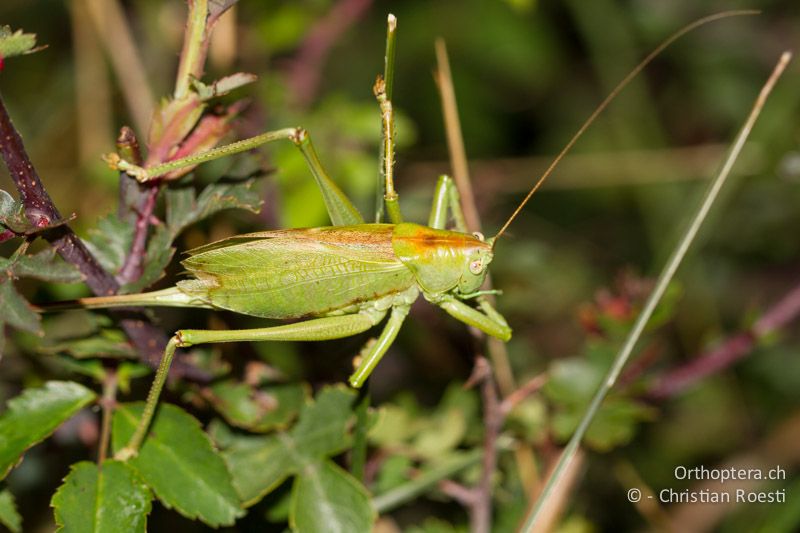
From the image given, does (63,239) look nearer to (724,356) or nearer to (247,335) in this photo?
(247,335)

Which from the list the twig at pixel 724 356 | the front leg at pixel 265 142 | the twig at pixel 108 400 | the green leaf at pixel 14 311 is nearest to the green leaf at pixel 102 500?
the twig at pixel 108 400

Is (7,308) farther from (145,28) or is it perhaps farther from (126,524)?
(145,28)

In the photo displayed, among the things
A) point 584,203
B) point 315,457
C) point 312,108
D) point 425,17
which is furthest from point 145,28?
point 315,457

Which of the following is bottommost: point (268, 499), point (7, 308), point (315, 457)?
point (268, 499)

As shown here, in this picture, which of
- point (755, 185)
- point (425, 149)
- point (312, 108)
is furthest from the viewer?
point (425, 149)

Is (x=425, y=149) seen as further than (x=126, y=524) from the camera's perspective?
Yes

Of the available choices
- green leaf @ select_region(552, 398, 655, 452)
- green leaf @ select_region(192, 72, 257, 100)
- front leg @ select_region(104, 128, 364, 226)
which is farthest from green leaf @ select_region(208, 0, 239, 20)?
green leaf @ select_region(552, 398, 655, 452)

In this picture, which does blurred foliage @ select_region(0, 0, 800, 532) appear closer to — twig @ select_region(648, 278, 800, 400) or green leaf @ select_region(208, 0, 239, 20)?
twig @ select_region(648, 278, 800, 400)
